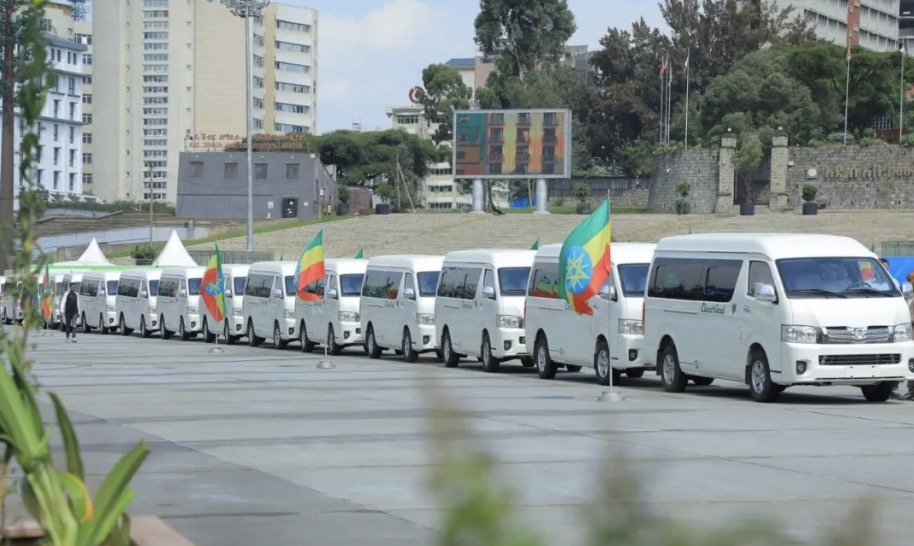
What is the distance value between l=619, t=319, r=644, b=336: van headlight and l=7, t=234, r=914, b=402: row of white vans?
0.02 meters

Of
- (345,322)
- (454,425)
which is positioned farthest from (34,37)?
(345,322)

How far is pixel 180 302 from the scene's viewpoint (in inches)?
1783

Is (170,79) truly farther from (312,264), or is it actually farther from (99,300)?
(312,264)

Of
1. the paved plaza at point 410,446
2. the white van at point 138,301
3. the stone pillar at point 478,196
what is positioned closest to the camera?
the paved plaza at point 410,446

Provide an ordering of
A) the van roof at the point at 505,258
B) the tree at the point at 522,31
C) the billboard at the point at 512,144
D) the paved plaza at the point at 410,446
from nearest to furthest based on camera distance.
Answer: the paved plaza at the point at 410,446, the van roof at the point at 505,258, the billboard at the point at 512,144, the tree at the point at 522,31

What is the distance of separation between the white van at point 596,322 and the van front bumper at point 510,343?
85 cm

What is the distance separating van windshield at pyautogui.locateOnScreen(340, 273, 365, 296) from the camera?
34625 mm

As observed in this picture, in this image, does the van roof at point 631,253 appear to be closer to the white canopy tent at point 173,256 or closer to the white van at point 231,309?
the white van at point 231,309

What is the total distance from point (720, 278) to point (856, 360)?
8.00 ft

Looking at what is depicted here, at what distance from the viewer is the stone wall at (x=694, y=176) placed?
304 ft

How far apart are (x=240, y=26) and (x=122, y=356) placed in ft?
428

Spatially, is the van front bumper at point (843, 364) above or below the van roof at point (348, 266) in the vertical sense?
below

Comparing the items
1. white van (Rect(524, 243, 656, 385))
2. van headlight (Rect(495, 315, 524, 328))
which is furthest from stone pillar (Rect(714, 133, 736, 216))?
white van (Rect(524, 243, 656, 385))

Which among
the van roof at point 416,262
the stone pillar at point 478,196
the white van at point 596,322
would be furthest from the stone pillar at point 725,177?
the white van at point 596,322
